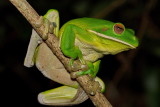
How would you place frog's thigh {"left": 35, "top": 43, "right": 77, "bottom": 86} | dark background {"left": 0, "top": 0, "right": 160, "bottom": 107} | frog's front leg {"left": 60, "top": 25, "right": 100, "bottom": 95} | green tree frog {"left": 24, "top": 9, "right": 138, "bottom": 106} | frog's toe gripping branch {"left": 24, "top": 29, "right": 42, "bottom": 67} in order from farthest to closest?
dark background {"left": 0, "top": 0, "right": 160, "bottom": 107}
frog's thigh {"left": 35, "top": 43, "right": 77, "bottom": 86}
frog's toe gripping branch {"left": 24, "top": 29, "right": 42, "bottom": 67}
green tree frog {"left": 24, "top": 9, "right": 138, "bottom": 106}
frog's front leg {"left": 60, "top": 25, "right": 100, "bottom": 95}

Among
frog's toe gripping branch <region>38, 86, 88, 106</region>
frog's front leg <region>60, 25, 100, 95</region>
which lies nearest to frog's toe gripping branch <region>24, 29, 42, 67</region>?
frog's front leg <region>60, 25, 100, 95</region>

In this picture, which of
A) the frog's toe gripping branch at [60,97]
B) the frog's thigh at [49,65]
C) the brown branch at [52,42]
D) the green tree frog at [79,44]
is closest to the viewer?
the brown branch at [52,42]

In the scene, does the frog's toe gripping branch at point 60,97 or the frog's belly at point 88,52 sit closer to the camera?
the frog's belly at point 88,52

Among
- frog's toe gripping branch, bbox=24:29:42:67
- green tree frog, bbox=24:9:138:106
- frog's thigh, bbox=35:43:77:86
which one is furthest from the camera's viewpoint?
frog's thigh, bbox=35:43:77:86

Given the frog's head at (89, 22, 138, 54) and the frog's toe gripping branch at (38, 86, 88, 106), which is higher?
the frog's head at (89, 22, 138, 54)

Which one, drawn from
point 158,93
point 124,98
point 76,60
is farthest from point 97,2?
point 76,60

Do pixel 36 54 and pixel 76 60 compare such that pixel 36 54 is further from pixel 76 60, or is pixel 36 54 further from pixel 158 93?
pixel 158 93

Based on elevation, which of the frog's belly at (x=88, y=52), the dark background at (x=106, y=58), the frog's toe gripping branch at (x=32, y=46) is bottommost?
the dark background at (x=106, y=58)

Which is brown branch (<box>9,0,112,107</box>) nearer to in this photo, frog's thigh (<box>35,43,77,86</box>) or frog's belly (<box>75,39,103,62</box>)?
frog's belly (<box>75,39,103,62</box>)

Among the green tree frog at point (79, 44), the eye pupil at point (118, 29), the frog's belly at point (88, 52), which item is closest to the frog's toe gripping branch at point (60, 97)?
the green tree frog at point (79, 44)

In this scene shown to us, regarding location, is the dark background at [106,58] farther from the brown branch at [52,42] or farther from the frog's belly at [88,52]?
the brown branch at [52,42]
